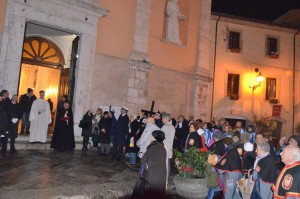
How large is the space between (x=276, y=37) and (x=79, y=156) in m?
17.6

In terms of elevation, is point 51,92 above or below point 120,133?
above

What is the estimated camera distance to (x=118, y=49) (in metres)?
13.7

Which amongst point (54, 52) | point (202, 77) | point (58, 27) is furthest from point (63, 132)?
point (202, 77)

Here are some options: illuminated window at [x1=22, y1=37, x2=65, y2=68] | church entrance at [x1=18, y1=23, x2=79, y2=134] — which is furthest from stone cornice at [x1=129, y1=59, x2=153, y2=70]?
illuminated window at [x1=22, y1=37, x2=65, y2=68]

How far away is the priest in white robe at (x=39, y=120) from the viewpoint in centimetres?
1066

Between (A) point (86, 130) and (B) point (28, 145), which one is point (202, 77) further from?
(B) point (28, 145)

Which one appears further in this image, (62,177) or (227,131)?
(227,131)

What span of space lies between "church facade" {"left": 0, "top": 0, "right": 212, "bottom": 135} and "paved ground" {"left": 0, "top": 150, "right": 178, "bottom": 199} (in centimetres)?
323

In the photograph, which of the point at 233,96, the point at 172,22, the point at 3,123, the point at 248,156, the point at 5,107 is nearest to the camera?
the point at 248,156

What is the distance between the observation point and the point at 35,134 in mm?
10680

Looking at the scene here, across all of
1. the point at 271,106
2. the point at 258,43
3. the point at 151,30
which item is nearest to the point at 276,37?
the point at 258,43

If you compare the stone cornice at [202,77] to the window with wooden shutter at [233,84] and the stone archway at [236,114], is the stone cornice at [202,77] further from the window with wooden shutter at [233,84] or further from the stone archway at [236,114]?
the window with wooden shutter at [233,84]

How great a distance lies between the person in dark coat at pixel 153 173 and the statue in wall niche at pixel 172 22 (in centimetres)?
1159

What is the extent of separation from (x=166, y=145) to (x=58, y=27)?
7.27m
